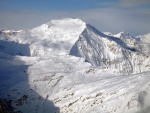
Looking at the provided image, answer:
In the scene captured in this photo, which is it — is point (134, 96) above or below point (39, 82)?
above

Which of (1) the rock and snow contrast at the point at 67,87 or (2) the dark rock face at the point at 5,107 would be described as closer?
(1) the rock and snow contrast at the point at 67,87

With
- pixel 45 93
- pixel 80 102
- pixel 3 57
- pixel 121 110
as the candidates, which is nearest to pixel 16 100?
pixel 45 93

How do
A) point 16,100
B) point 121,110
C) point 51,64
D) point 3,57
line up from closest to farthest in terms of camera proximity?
point 121,110 < point 16,100 < point 51,64 < point 3,57

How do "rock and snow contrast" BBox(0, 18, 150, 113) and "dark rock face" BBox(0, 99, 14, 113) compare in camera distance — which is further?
"dark rock face" BBox(0, 99, 14, 113)

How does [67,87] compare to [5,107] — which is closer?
[5,107]

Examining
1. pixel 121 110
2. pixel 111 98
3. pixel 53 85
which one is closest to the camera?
pixel 121 110

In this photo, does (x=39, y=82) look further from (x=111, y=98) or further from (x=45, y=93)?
(x=111, y=98)

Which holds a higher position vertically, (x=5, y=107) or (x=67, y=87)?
(x=67, y=87)

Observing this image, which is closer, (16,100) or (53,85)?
(16,100)

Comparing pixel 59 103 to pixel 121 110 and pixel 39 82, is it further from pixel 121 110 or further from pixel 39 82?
pixel 121 110
